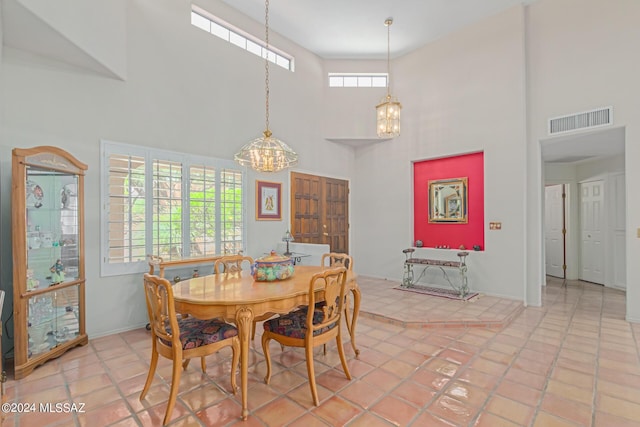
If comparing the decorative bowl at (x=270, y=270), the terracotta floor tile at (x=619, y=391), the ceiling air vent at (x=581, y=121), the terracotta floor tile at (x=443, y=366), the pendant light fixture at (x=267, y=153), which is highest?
the ceiling air vent at (x=581, y=121)

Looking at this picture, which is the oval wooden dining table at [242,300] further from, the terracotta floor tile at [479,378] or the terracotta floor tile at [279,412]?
the terracotta floor tile at [479,378]

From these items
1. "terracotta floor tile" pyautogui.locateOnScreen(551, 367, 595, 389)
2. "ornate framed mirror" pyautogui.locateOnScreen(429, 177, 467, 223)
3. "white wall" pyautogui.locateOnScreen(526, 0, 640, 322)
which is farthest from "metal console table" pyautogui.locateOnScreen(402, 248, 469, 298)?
"terracotta floor tile" pyautogui.locateOnScreen(551, 367, 595, 389)

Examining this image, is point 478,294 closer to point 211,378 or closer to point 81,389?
point 211,378

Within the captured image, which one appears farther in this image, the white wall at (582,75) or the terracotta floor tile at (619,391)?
the white wall at (582,75)

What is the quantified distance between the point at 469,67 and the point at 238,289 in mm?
5004

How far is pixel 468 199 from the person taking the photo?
519 cm

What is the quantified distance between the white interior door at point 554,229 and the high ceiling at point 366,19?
393 centimetres

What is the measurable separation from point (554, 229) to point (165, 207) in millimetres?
7358

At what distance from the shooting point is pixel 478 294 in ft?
15.8

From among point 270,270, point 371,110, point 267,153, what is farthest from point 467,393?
point 371,110

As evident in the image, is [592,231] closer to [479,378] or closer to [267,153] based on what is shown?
[479,378]

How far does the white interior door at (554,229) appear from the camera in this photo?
21.2 feet

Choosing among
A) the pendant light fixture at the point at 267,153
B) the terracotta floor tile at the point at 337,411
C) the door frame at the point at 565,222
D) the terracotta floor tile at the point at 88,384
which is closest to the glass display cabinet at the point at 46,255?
the terracotta floor tile at the point at 88,384

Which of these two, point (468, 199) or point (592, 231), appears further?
point (592, 231)
